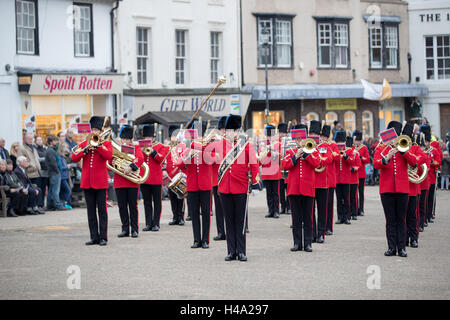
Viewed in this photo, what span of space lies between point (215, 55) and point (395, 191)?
22.3 m

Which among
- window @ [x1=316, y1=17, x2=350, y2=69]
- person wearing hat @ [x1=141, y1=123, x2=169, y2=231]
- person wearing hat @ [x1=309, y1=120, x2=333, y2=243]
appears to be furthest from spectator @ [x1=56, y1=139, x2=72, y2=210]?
window @ [x1=316, y1=17, x2=350, y2=69]

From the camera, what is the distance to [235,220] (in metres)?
11.7

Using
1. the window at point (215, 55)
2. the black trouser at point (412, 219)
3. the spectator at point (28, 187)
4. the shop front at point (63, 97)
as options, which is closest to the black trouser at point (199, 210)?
the black trouser at point (412, 219)

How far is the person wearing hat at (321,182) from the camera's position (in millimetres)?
13422

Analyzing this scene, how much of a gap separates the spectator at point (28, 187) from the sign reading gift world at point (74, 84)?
22.1ft

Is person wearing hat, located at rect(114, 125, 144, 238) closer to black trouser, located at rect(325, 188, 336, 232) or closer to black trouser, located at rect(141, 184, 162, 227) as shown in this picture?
black trouser, located at rect(141, 184, 162, 227)

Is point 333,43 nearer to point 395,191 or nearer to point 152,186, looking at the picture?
point 152,186

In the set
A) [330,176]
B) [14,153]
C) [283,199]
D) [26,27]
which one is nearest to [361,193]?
[283,199]

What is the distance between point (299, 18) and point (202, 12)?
5.73 meters

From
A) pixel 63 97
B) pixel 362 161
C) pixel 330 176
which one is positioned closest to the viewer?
pixel 330 176

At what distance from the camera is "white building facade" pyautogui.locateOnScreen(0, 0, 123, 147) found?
25234 mm

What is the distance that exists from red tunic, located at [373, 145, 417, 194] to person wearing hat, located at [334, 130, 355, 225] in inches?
171
